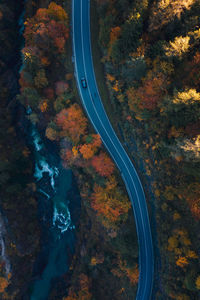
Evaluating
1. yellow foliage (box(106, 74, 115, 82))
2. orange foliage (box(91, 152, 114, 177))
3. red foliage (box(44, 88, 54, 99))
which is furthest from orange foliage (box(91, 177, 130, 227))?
red foliage (box(44, 88, 54, 99))

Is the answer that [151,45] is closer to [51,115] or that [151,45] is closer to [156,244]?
[51,115]

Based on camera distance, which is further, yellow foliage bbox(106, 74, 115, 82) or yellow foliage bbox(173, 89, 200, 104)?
yellow foliage bbox(106, 74, 115, 82)

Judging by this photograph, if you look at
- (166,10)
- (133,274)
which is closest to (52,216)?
(133,274)

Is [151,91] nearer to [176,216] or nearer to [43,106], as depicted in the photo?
[176,216]

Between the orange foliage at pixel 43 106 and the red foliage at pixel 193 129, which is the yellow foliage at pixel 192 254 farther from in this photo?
the orange foliage at pixel 43 106

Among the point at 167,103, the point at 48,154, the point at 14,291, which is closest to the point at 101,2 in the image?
the point at 167,103

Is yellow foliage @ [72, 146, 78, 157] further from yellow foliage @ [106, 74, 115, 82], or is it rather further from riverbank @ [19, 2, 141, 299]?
yellow foliage @ [106, 74, 115, 82]
